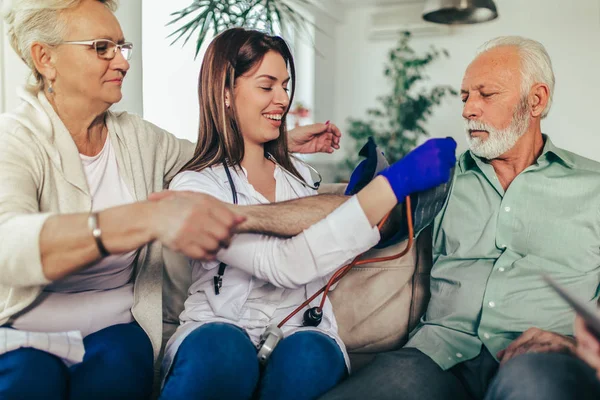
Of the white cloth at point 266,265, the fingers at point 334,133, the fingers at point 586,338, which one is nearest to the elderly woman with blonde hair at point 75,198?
the white cloth at point 266,265

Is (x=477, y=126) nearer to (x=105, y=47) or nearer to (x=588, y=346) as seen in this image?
(x=588, y=346)

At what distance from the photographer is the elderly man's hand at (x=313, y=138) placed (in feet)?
6.34

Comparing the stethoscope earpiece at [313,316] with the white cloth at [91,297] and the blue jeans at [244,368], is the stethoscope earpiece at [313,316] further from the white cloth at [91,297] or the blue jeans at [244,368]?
the white cloth at [91,297]

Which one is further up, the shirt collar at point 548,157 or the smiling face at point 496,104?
the smiling face at point 496,104

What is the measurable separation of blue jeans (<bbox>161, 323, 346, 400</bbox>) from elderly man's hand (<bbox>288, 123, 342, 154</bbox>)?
2.38 ft

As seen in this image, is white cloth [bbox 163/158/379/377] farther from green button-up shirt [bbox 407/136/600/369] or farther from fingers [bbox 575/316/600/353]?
fingers [bbox 575/316/600/353]

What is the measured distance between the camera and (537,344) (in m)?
1.35

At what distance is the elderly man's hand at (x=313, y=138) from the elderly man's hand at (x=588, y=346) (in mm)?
1093

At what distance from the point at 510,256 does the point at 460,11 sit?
269cm

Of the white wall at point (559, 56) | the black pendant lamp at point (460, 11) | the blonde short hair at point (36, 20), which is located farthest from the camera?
the white wall at point (559, 56)

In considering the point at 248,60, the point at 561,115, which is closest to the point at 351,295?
the point at 248,60

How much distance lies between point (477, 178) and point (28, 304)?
1.29m

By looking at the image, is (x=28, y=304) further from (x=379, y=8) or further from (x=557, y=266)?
(x=379, y=8)

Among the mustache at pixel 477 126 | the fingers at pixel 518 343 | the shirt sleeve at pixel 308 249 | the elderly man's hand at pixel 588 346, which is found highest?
the mustache at pixel 477 126
